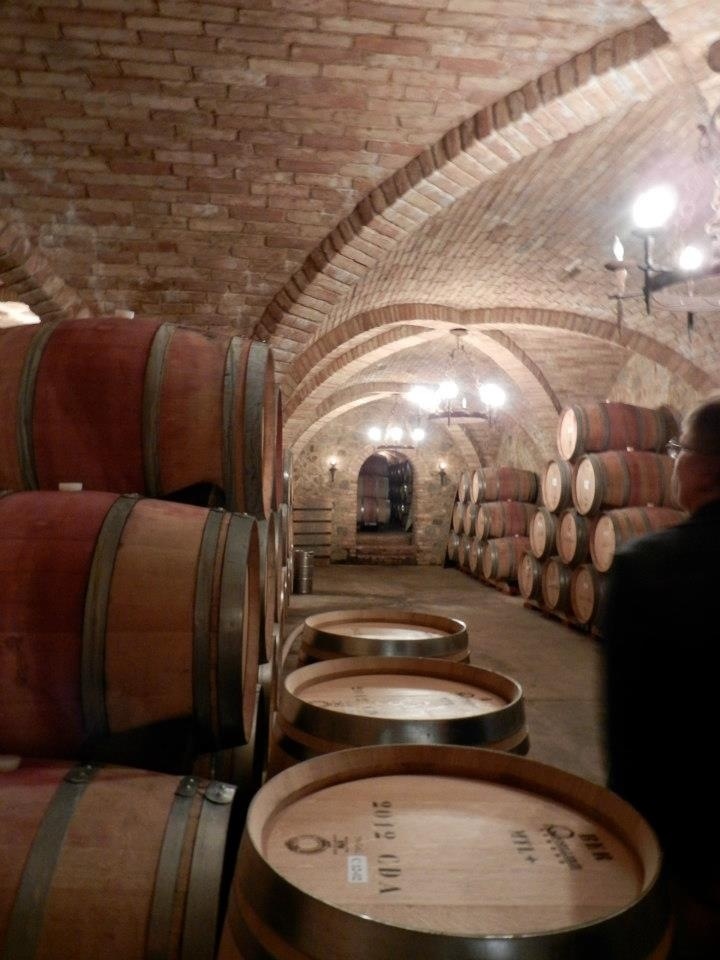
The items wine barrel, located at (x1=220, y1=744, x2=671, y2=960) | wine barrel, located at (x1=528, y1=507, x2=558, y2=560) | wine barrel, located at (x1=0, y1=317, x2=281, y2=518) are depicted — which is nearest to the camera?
wine barrel, located at (x1=220, y1=744, x2=671, y2=960)

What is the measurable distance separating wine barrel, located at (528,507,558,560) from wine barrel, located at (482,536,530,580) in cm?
210

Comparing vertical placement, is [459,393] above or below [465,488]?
above

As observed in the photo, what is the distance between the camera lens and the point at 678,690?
1323 millimetres

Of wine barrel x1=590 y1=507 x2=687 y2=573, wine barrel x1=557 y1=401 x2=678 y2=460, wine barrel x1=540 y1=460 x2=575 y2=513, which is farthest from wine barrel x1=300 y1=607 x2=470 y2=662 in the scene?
wine barrel x1=540 y1=460 x2=575 y2=513

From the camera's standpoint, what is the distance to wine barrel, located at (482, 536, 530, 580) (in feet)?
34.9

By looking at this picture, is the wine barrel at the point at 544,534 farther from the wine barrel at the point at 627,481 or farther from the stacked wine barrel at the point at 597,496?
the wine barrel at the point at 627,481

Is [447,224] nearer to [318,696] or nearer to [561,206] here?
[561,206]

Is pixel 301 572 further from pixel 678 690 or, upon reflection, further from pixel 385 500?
pixel 385 500

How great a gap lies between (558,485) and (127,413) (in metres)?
6.70

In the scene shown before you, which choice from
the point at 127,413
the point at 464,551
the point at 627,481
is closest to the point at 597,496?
the point at 627,481

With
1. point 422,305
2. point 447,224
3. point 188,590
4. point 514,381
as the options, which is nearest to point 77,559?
point 188,590

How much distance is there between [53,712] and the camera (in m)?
1.44

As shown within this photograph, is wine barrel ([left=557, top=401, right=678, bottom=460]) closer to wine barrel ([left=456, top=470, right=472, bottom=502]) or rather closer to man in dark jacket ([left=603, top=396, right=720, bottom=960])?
wine barrel ([left=456, top=470, right=472, bottom=502])

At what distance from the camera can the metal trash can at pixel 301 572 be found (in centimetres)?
1021
